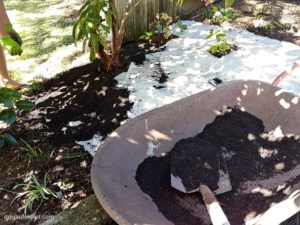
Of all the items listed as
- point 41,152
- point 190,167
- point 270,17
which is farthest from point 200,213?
point 270,17

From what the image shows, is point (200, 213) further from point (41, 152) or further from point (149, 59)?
point (149, 59)

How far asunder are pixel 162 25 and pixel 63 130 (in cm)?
182

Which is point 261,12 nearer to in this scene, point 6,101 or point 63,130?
point 63,130

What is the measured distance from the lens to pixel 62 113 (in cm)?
257

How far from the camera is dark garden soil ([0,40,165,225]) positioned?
1.99m

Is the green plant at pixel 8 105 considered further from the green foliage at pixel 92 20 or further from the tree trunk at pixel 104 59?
the tree trunk at pixel 104 59

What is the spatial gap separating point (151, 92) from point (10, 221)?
1.39 meters

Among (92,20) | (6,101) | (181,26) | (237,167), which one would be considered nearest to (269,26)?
(181,26)

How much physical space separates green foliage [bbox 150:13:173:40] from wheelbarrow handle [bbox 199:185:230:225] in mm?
2167

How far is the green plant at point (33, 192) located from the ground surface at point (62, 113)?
0.11 feet

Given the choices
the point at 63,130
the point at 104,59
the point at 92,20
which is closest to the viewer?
the point at 63,130

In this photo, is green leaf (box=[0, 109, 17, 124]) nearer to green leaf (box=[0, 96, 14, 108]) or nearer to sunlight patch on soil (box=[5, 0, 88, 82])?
green leaf (box=[0, 96, 14, 108])

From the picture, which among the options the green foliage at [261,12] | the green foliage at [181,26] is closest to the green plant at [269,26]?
the green foliage at [261,12]

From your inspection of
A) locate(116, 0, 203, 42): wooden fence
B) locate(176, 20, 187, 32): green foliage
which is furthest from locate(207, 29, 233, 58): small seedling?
locate(116, 0, 203, 42): wooden fence
